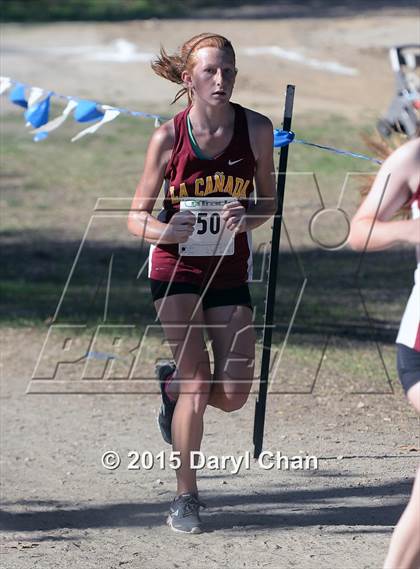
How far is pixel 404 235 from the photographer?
3811 millimetres

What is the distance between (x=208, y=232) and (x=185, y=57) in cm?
75

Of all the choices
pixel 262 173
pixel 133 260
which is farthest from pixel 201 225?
pixel 133 260

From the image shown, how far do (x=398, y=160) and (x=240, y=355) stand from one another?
1695mm

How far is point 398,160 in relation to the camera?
3830 mm

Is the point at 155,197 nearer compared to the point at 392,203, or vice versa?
the point at 392,203

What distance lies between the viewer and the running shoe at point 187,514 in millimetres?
5301

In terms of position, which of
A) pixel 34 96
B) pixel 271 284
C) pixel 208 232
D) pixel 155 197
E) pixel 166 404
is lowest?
pixel 166 404

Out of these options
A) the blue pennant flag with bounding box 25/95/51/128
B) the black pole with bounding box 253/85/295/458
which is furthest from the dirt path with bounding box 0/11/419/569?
the blue pennant flag with bounding box 25/95/51/128

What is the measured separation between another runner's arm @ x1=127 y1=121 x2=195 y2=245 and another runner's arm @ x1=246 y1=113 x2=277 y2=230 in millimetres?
354

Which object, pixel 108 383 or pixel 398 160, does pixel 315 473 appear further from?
pixel 398 160

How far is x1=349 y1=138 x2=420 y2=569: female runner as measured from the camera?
3.79 metres

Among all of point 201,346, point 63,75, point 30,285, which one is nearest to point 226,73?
point 201,346

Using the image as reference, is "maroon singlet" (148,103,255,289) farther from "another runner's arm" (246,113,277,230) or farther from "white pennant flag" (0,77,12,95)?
"white pennant flag" (0,77,12,95)

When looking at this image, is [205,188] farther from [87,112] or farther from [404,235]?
[87,112]
